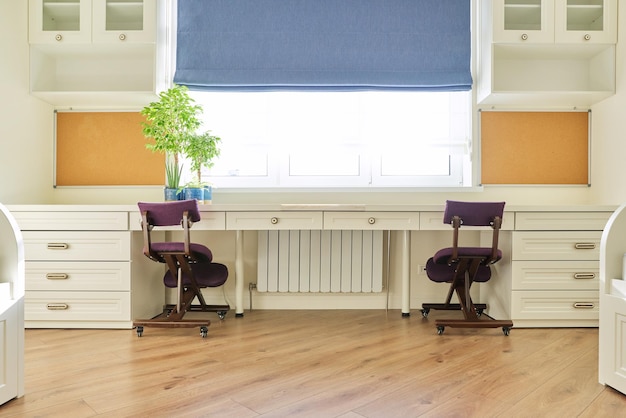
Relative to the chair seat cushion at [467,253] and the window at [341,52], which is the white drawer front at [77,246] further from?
the chair seat cushion at [467,253]

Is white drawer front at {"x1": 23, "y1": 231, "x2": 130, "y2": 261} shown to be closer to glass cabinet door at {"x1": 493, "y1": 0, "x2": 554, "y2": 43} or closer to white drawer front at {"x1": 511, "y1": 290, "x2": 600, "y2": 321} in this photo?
white drawer front at {"x1": 511, "y1": 290, "x2": 600, "y2": 321}

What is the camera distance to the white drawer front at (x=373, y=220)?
2693 millimetres

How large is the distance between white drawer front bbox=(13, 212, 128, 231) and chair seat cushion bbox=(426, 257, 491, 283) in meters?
1.87

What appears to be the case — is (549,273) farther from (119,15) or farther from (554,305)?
(119,15)

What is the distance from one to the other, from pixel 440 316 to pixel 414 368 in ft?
3.42

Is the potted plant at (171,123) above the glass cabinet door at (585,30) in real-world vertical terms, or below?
below

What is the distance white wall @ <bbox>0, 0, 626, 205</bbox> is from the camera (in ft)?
8.86

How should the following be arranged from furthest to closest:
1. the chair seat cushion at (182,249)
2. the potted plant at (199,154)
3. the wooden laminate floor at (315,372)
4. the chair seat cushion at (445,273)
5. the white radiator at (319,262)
Answer: 1. the white radiator at (319,262)
2. the potted plant at (199,154)
3. the chair seat cushion at (445,273)
4. the chair seat cushion at (182,249)
5. the wooden laminate floor at (315,372)

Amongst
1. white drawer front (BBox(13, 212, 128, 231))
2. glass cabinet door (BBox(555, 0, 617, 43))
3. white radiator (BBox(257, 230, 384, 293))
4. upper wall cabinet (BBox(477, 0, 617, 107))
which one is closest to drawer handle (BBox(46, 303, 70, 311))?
white drawer front (BBox(13, 212, 128, 231))

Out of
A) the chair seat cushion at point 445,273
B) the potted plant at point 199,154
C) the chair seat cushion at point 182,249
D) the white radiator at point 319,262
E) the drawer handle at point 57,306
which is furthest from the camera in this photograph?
the white radiator at point 319,262

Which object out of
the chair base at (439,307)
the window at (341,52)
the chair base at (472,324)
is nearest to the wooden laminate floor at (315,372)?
the chair base at (472,324)

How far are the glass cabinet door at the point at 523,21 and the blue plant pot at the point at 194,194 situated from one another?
2190mm

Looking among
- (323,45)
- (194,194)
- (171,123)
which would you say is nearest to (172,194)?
(194,194)

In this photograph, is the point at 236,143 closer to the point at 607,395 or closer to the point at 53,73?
the point at 53,73
